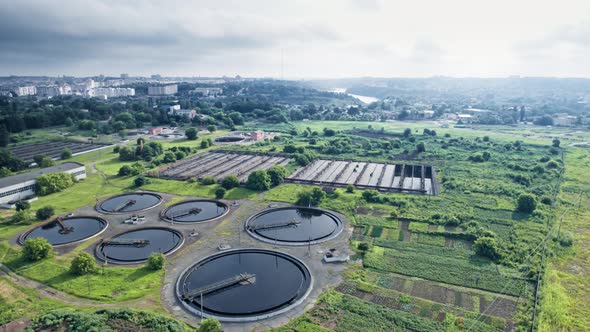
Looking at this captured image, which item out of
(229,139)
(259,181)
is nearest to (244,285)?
(259,181)

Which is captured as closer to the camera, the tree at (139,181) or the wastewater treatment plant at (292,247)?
the wastewater treatment plant at (292,247)

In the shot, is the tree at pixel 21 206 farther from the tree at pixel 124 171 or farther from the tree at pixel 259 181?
the tree at pixel 259 181

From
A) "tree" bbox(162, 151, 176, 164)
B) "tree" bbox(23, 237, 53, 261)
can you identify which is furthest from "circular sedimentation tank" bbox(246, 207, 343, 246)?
"tree" bbox(162, 151, 176, 164)

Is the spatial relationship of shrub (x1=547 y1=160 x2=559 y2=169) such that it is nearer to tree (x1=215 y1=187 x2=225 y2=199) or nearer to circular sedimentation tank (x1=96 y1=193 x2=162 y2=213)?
tree (x1=215 y1=187 x2=225 y2=199)

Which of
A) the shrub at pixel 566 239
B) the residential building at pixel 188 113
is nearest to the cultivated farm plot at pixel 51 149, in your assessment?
the residential building at pixel 188 113

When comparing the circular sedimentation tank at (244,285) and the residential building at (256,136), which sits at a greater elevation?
the residential building at (256,136)

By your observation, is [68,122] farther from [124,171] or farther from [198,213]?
[198,213]
